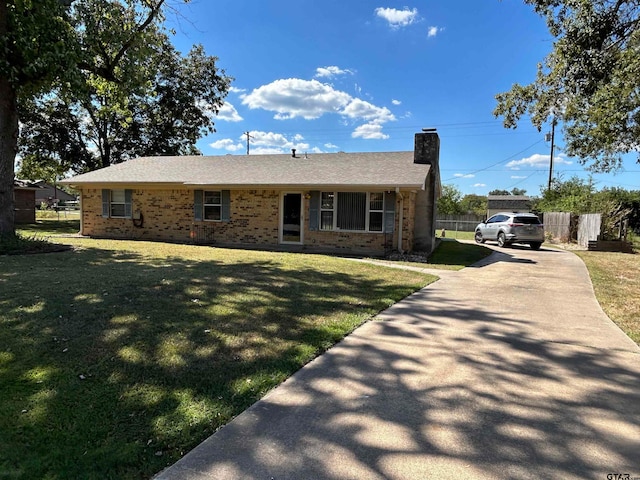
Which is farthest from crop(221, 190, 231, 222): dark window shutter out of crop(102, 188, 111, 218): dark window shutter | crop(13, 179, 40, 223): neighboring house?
crop(13, 179, 40, 223): neighboring house

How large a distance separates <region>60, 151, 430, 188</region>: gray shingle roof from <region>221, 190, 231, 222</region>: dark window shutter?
0.57m

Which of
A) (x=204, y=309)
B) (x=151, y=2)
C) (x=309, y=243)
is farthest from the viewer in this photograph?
(x=309, y=243)

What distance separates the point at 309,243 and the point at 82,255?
23.2 feet

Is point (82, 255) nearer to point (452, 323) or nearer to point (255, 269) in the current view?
point (255, 269)

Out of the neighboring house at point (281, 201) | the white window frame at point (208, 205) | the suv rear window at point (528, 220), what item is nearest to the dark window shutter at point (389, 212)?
the neighboring house at point (281, 201)

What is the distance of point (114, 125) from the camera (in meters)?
28.6

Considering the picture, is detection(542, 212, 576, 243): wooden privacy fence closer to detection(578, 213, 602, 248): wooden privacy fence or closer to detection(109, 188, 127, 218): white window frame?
detection(578, 213, 602, 248): wooden privacy fence

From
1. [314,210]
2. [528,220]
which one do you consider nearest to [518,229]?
[528,220]

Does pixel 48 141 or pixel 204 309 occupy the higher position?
pixel 48 141

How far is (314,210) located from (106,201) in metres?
9.73

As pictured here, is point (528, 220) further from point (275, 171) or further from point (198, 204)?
point (198, 204)

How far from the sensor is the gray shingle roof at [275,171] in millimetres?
13562

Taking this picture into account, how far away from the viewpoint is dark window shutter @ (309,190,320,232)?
46.4 feet

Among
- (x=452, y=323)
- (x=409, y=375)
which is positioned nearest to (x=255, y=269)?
(x=452, y=323)
